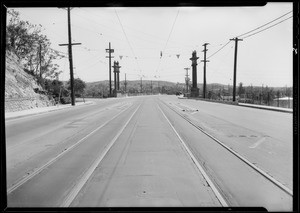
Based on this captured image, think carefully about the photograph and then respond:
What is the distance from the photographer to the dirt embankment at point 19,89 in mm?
27625

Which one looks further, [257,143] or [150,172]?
[257,143]

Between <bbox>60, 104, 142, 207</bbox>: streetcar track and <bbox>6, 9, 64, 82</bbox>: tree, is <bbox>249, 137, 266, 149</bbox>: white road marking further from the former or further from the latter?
<bbox>6, 9, 64, 82</bbox>: tree

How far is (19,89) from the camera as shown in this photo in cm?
3164

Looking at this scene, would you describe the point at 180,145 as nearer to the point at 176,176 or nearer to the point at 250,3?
the point at 176,176

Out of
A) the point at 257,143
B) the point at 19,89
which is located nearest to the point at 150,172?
the point at 257,143

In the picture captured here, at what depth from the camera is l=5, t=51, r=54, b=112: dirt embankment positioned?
90.6ft

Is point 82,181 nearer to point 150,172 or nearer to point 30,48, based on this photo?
point 150,172

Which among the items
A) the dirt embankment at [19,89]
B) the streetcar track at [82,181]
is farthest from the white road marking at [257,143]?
the dirt embankment at [19,89]

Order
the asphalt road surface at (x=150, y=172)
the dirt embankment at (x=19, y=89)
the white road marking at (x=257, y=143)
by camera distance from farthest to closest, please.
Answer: the dirt embankment at (x=19, y=89) < the white road marking at (x=257, y=143) < the asphalt road surface at (x=150, y=172)

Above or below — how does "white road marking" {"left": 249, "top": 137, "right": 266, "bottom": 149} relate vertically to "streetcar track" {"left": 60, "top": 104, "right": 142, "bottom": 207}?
above

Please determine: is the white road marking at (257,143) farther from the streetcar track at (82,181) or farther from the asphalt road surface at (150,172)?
the streetcar track at (82,181)

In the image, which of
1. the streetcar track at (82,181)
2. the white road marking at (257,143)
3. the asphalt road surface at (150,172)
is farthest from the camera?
the white road marking at (257,143)

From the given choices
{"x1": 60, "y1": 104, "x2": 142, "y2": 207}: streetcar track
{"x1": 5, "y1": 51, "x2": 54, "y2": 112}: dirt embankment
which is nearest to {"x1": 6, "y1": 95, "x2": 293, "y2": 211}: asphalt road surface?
{"x1": 60, "y1": 104, "x2": 142, "y2": 207}: streetcar track
